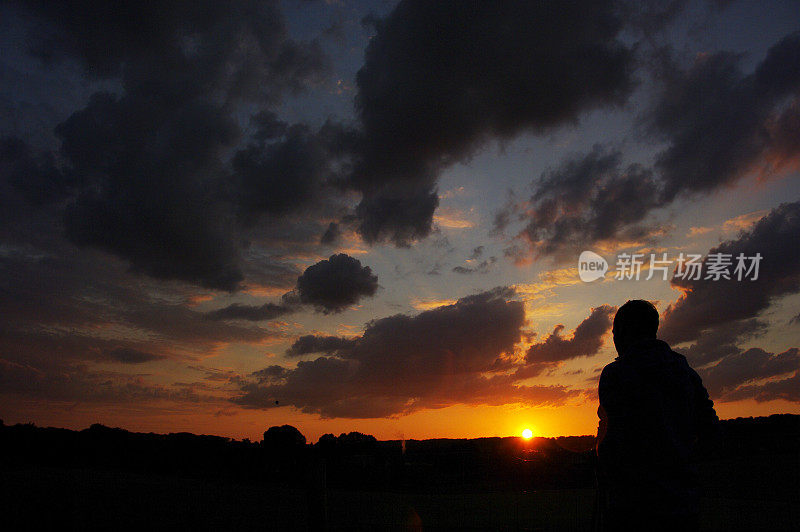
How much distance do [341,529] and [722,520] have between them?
21.6ft

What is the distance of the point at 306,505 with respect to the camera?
5488 mm

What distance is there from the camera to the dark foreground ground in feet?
21.4

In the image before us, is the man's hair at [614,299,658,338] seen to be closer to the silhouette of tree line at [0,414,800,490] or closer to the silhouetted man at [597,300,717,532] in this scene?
the silhouetted man at [597,300,717,532]

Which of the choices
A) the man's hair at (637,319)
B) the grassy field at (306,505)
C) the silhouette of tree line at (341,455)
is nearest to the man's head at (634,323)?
the man's hair at (637,319)

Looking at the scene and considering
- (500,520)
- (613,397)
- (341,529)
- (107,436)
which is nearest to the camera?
(613,397)

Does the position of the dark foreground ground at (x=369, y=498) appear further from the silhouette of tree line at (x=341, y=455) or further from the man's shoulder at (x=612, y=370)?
the man's shoulder at (x=612, y=370)

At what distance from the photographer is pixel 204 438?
9.47m

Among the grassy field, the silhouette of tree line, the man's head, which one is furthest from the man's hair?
the grassy field

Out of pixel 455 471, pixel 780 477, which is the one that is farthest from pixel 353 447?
pixel 780 477

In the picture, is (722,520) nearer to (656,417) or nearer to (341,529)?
(341,529)

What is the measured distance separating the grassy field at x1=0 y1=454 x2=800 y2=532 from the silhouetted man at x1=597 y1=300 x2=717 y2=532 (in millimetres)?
3338

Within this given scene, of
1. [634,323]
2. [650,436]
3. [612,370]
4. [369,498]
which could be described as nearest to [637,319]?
[634,323]

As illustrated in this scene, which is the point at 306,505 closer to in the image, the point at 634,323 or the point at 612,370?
the point at 612,370

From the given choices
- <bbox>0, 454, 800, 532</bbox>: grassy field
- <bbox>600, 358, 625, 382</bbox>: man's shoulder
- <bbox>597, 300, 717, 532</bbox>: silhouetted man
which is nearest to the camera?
<bbox>597, 300, 717, 532</bbox>: silhouetted man
